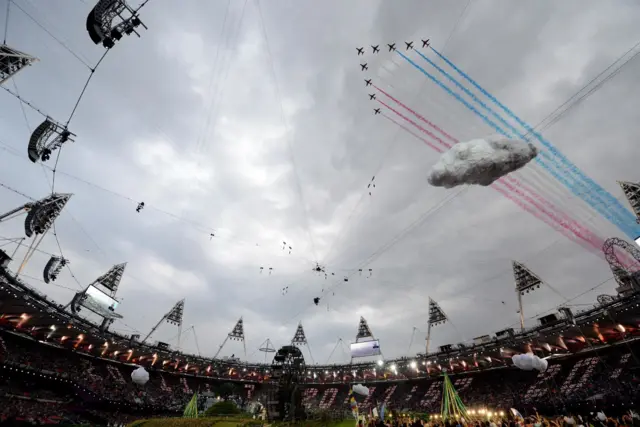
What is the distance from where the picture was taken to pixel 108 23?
1309 cm

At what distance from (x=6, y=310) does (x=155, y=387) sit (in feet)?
91.5

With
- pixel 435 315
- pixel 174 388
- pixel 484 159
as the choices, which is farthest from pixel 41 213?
pixel 435 315

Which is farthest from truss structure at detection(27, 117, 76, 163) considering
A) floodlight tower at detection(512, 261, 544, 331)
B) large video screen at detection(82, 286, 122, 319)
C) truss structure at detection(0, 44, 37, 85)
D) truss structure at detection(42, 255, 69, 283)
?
floodlight tower at detection(512, 261, 544, 331)

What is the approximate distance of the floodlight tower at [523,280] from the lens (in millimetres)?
33188

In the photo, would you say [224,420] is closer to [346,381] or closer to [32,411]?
[32,411]

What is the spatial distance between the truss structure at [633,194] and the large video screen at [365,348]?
40.2 m

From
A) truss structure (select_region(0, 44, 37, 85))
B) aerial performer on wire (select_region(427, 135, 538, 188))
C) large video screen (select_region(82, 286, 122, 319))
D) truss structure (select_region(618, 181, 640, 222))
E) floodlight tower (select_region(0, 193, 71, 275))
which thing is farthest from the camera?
large video screen (select_region(82, 286, 122, 319))

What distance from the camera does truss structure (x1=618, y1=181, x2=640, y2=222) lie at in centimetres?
3088

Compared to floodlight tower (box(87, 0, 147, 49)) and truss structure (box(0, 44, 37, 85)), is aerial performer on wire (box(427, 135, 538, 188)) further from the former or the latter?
truss structure (box(0, 44, 37, 85))

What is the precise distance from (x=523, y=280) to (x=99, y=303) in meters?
56.6

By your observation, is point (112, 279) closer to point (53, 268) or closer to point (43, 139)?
point (53, 268)

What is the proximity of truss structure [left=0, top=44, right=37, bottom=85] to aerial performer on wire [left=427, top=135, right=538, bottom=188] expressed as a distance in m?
21.8

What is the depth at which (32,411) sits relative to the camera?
1069 inches

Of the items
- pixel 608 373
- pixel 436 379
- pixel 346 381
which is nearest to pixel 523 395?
pixel 608 373
